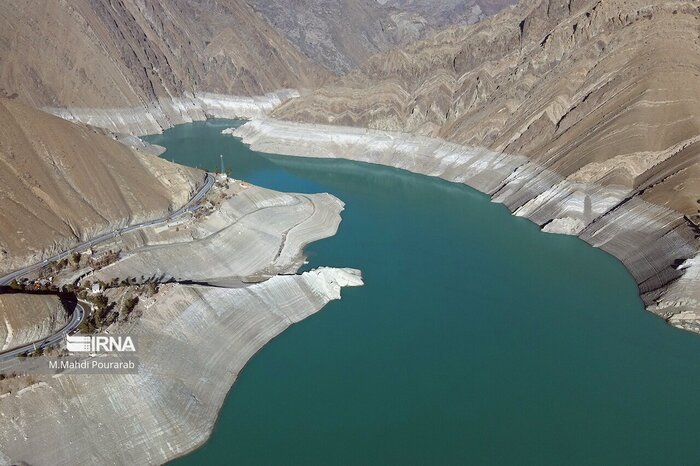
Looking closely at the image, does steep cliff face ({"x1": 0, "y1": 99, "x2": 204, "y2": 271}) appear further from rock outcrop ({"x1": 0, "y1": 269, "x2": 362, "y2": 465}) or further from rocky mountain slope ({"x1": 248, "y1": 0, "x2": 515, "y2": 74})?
rocky mountain slope ({"x1": 248, "y1": 0, "x2": 515, "y2": 74})

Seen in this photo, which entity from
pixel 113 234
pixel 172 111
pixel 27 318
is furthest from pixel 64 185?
pixel 172 111

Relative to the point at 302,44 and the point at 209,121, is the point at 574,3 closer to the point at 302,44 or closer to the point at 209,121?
the point at 209,121

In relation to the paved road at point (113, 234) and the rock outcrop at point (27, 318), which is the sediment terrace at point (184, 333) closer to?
the paved road at point (113, 234)

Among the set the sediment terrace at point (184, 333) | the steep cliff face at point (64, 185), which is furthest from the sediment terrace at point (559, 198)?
the steep cliff face at point (64, 185)

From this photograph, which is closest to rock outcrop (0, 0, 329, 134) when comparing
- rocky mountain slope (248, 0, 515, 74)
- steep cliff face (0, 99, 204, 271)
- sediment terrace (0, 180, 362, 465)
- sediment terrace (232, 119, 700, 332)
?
rocky mountain slope (248, 0, 515, 74)

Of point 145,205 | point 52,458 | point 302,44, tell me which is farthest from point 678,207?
point 302,44

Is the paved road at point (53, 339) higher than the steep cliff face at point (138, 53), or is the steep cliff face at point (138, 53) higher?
the steep cliff face at point (138, 53)
